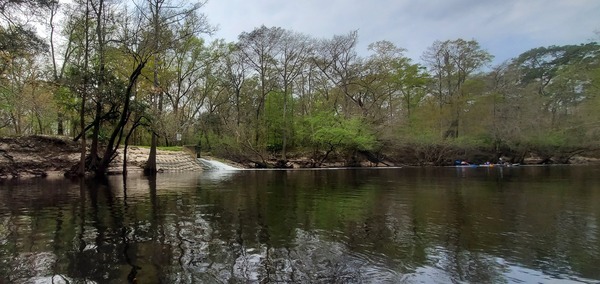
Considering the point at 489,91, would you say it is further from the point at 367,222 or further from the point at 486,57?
the point at 367,222

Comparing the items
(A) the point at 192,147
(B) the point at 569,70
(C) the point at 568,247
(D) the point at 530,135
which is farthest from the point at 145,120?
(B) the point at 569,70

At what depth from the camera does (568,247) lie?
7.21m

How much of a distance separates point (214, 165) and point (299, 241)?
33461 mm

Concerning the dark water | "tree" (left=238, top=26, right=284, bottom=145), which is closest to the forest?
"tree" (left=238, top=26, right=284, bottom=145)

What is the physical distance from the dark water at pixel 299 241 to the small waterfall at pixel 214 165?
83.9 feet

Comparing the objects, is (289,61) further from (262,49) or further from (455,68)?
(455,68)

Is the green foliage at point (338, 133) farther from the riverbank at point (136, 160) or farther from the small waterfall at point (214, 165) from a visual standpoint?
the small waterfall at point (214, 165)

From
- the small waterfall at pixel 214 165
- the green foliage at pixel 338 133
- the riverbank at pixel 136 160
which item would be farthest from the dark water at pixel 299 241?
the green foliage at pixel 338 133

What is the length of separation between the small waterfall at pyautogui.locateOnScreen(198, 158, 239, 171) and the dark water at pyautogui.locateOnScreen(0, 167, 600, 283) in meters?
25.6

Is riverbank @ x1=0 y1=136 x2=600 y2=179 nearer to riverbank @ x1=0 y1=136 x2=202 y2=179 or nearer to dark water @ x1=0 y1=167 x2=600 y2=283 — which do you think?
riverbank @ x1=0 y1=136 x2=202 y2=179

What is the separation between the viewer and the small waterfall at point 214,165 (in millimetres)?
39094

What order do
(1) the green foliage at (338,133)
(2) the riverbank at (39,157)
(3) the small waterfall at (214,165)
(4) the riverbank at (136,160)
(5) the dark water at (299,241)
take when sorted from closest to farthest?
→ (5) the dark water at (299,241)
(2) the riverbank at (39,157)
(4) the riverbank at (136,160)
(3) the small waterfall at (214,165)
(1) the green foliage at (338,133)

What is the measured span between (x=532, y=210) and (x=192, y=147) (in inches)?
1486

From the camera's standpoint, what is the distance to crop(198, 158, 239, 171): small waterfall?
3909 centimetres
